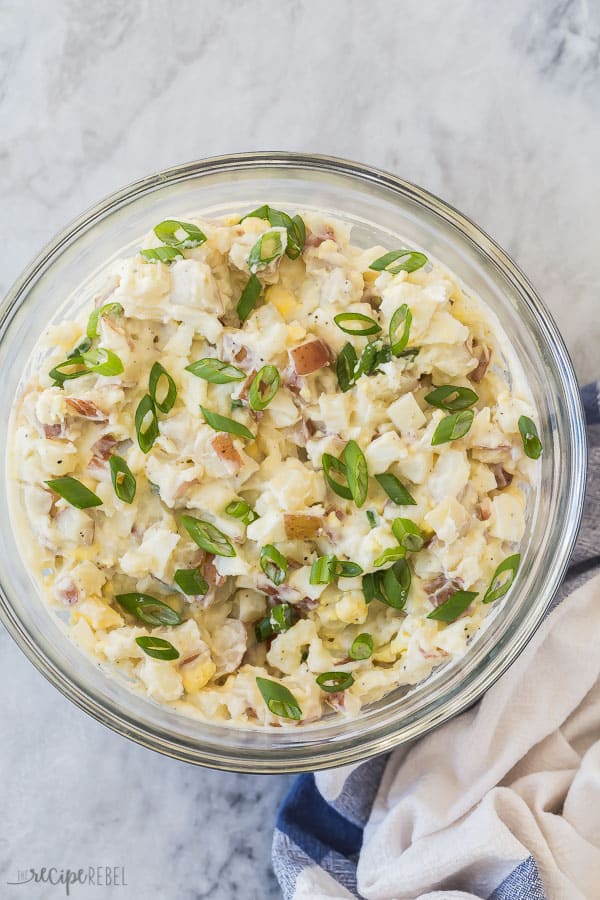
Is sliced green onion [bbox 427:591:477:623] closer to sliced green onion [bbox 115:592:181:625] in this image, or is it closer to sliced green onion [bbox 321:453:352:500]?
sliced green onion [bbox 321:453:352:500]

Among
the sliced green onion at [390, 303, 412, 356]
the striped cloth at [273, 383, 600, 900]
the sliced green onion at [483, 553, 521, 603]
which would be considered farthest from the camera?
the striped cloth at [273, 383, 600, 900]

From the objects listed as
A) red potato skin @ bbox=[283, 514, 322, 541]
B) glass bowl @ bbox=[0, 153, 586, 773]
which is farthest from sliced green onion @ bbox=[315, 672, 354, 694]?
red potato skin @ bbox=[283, 514, 322, 541]

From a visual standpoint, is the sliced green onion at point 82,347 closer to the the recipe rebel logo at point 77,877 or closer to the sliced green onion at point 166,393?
the sliced green onion at point 166,393

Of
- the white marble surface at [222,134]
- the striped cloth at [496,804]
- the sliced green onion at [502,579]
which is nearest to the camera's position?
the sliced green onion at [502,579]

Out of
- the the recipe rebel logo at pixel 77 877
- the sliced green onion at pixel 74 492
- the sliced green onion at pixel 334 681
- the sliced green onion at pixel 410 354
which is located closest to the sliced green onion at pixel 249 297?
the sliced green onion at pixel 410 354

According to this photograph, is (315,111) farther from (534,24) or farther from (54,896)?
(54,896)

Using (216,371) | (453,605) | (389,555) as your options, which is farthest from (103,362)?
(453,605)
